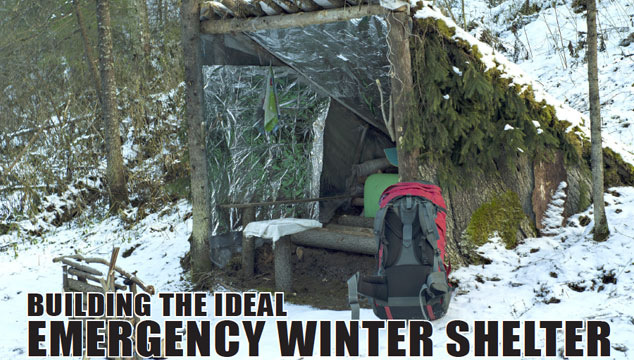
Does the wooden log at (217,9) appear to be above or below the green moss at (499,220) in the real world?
above

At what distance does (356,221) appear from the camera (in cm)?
748

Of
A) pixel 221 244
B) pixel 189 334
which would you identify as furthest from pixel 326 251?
pixel 189 334

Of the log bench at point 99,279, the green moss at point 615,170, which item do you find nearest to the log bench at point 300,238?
the log bench at point 99,279

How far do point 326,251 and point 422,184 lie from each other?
8.30 ft

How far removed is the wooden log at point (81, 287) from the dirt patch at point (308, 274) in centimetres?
174

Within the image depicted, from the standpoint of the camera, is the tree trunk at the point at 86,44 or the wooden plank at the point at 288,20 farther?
the tree trunk at the point at 86,44

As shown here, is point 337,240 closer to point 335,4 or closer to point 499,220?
point 499,220

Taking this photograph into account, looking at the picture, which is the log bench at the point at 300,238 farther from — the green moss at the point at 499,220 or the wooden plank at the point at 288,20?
the wooden plank at the point at 288,20

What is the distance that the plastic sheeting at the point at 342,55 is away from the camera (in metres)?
6.50

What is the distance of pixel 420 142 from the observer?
585 centimetres

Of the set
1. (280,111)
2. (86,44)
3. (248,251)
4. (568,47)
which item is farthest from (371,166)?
(86,44)

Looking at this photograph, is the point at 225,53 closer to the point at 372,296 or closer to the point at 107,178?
the point at 372,296

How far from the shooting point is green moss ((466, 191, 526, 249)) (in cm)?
636

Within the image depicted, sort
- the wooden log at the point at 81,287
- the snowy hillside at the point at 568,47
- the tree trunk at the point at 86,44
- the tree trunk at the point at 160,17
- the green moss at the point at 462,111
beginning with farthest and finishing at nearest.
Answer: the tree trunk at the point at 160,17
the tree trunk at the point at 86,44
the snowy hillside at the point at 568,47
the green moss at the point at 462,111
the wooden log at the point at 81,287
